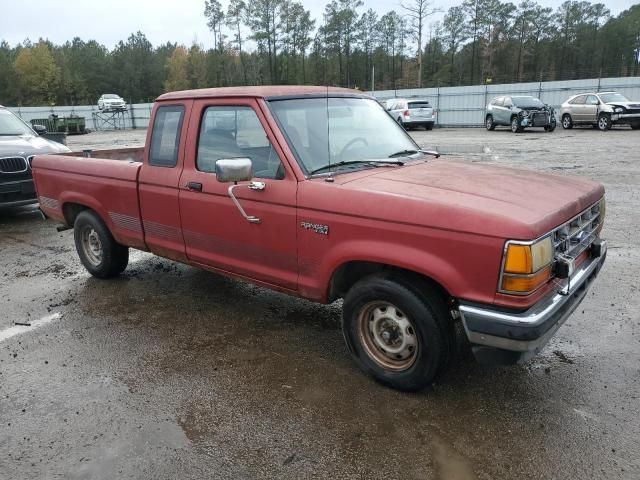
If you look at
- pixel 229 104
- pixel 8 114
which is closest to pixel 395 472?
pixel 229 104

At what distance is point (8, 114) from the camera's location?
9.80 meters

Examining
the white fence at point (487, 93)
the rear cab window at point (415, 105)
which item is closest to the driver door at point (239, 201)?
the rear cab window at point (415, 105)

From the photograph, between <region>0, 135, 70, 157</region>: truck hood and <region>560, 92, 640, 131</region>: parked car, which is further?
<region>560, 92, 640, 131</region>: parked car

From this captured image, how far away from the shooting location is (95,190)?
513cm

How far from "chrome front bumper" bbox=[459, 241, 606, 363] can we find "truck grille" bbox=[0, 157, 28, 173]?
795 cm

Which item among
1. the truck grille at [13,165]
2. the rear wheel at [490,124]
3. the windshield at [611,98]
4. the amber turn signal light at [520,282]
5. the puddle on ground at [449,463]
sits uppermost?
the windshield at [611,98]

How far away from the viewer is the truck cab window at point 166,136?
4.37 meters

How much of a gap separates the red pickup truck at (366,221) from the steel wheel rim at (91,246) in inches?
29.5

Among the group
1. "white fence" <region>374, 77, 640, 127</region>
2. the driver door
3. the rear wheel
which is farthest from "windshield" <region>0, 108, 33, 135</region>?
"white fence" <region>374, 77, 640, 127</region>

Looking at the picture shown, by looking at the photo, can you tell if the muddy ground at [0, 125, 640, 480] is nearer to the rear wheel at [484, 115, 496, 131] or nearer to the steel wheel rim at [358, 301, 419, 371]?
the steel wheel rim at [358, 301, 419, 371]

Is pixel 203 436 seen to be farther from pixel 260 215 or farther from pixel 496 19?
pixel 496 19

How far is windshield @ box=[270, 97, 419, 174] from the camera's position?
12.1 feet

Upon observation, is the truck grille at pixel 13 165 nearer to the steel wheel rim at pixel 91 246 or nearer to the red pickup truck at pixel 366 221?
the steel wheel rim at pixel 91 246

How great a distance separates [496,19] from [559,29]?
9.00 meters
